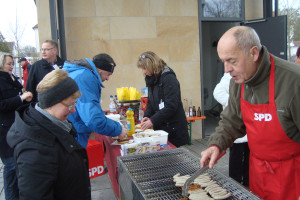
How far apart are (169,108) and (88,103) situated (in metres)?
1.09

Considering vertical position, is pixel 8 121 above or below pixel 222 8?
below

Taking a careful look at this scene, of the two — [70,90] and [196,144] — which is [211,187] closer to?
[70,90]

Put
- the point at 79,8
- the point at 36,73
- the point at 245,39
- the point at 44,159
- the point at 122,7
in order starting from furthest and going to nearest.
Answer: the point at 122,7 < the point at 79,8 < the point at 36,73 < the point at 245,39 < the point at 44,159

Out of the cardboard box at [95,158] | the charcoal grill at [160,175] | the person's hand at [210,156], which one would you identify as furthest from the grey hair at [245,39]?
the cardboard box at [95,158]

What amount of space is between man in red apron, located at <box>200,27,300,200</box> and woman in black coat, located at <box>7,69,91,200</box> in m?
0.86

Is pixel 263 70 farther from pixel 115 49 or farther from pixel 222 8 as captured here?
pixel 222 8

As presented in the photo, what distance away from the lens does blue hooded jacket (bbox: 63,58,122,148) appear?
245 cm

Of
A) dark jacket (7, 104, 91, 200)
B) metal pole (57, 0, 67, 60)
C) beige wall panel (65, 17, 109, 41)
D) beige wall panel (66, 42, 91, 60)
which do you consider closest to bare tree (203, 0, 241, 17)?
beige wall panel (65, 17, 109, 41)

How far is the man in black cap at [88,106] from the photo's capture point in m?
2.45

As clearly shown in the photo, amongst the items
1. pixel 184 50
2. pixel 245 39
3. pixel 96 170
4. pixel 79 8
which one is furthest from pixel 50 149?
pixel 184 50

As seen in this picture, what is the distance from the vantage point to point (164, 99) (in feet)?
10.8

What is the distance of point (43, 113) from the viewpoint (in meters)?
1.64

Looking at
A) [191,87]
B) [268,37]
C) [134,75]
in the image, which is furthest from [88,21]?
[268,37]

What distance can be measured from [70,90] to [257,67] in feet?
4.03
